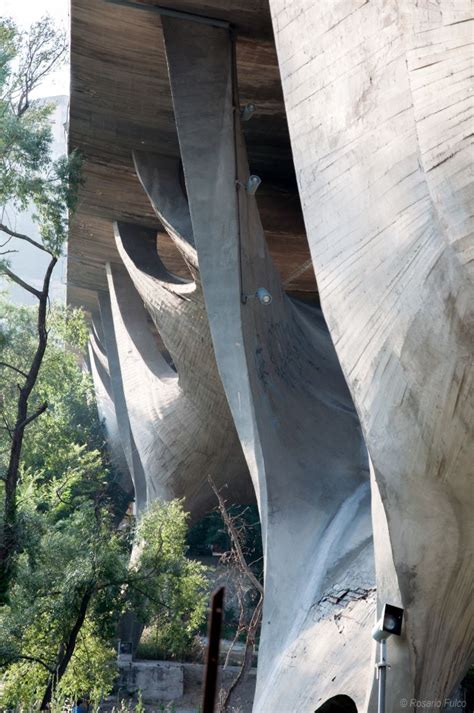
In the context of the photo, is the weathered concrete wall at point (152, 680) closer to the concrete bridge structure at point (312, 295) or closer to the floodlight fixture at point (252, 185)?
the concrete bridge structure at point (312, 295)

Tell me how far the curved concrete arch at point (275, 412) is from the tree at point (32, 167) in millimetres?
2131

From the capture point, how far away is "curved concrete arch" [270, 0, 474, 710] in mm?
4820

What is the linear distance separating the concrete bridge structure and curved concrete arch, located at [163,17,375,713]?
2cm

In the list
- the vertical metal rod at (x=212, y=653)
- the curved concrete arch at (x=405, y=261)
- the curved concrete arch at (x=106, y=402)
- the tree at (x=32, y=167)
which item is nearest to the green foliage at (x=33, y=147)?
the tree at (x=32, y=167)

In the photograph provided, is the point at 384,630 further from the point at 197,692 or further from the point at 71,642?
the point at 197,692

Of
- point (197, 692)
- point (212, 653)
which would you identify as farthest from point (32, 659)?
point (212, 653)

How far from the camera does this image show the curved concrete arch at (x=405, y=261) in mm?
4820

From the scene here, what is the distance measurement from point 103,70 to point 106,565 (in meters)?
5.51

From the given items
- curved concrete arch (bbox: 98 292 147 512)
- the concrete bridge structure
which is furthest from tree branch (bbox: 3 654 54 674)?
curved concrete arch (bbox: 98 292 147 512)

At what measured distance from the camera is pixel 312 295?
1759 cm

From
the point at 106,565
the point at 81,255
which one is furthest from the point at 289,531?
the point at 81,255

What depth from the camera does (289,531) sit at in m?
9.05

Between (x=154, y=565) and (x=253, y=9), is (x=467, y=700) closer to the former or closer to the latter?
(x=154, y=565)

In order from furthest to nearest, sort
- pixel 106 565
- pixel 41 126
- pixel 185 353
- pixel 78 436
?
pixel 78 436 → pixel 185 353 → pixel 41 126 → pixel 106 565
